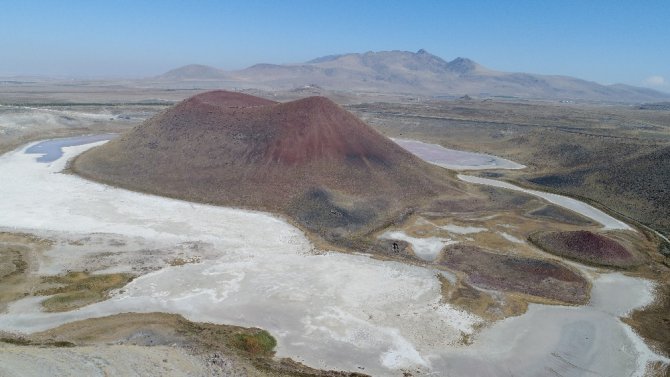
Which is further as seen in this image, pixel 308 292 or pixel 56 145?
pixel 56 145

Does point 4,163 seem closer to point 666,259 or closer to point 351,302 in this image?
point 351,302

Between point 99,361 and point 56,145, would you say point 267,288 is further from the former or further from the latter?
point 56,145

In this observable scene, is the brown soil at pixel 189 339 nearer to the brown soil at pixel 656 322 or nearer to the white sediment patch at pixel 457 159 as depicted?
the brown soil at pixel 656 322

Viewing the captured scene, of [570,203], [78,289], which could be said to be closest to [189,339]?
[78,289]

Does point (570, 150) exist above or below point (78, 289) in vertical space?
above

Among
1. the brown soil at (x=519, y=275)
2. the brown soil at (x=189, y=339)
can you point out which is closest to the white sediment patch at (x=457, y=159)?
the brown soil at (x=519, y=275)

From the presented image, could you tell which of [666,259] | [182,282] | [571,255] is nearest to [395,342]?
[182,282]
